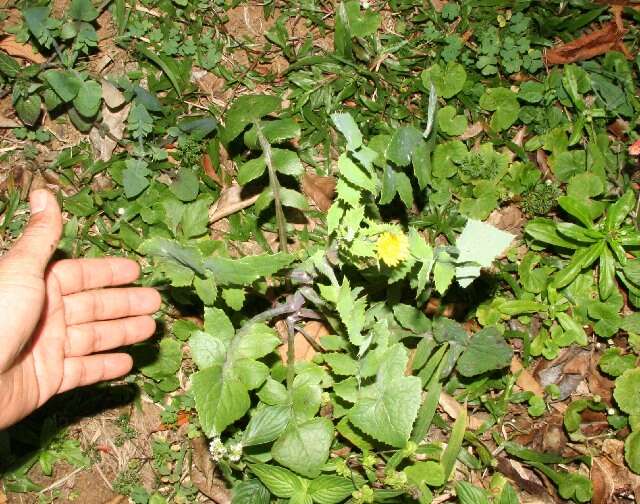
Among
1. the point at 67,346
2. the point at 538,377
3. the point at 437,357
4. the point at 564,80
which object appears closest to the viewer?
the point at 67,346

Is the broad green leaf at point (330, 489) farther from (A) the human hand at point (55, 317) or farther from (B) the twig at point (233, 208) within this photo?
(B) the twig at point (233, 208)

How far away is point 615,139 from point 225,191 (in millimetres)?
2142

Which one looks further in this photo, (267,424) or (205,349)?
(267,424)

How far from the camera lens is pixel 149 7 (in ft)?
11.8

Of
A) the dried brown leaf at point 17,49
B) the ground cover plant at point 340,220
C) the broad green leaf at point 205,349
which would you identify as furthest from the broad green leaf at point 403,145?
the dried brown leaf at point 17,49

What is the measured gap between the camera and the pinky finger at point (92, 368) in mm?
2812

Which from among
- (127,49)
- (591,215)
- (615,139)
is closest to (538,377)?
(591,215)

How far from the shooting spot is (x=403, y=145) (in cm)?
231

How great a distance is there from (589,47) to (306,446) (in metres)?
2.68

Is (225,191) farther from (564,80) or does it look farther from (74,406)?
(564,80)

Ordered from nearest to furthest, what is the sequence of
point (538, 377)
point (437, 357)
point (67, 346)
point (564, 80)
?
point (67, 346)
point (437, 357)
point (538, 377)
point (564, 80)

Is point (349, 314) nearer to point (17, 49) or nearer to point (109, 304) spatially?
point (109, 304)

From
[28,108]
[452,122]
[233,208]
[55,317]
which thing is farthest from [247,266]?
[28,108]

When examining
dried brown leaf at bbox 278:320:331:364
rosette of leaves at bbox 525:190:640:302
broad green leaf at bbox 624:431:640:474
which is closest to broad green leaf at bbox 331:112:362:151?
dried brown leaf at bbox 278:320:331:364
